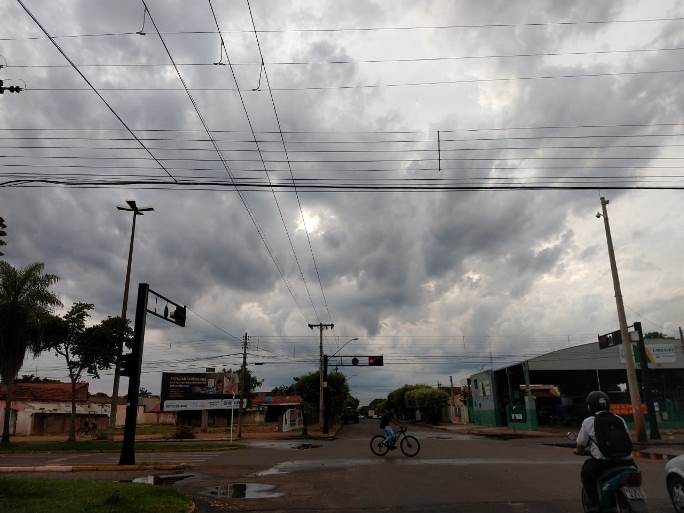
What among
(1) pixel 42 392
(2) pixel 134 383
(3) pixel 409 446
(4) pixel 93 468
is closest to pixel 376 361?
(3) pixel 409 446

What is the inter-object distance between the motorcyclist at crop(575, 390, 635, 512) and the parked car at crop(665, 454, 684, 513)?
2088mm

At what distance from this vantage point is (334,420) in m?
64.8

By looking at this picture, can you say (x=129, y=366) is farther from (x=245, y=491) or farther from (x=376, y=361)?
(x=376, y=361)

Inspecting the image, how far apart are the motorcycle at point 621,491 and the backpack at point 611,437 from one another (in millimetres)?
170

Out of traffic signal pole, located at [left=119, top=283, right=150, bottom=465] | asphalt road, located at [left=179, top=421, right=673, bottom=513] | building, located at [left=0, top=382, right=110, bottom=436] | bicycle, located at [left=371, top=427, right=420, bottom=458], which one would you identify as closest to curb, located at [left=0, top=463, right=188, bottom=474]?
traffic signal pole, located at [left=119, top=283, right=150, bottom=465]

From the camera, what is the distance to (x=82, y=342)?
2922 centimetres

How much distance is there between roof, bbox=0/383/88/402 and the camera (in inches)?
1909

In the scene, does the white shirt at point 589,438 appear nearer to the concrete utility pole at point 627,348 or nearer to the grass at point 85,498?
the grass at point 85,498

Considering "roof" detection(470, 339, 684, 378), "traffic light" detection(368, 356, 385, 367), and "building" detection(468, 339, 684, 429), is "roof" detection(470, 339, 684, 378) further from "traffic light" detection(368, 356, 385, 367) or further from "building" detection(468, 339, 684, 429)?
"traffic light" detection(368, 356, 385, 367)

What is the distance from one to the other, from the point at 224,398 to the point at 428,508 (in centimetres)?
4762

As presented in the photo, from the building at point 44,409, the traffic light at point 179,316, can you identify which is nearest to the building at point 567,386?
the traffic light at point 179,316

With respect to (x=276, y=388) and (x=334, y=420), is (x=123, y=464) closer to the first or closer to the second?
(x=334, y=420)

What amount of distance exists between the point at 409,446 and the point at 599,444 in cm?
1439

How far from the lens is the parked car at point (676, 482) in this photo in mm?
8000
